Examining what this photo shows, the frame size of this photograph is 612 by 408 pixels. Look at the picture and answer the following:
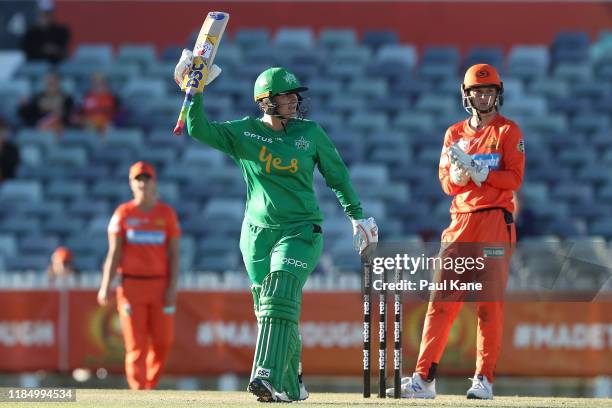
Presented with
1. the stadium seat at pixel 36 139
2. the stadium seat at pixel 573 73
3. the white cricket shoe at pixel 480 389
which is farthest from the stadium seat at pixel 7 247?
the white cricket shoe at pixel 480 389

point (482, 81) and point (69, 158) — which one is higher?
point (69, 158)

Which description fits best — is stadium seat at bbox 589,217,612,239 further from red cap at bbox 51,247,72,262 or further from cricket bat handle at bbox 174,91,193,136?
cricket bat handle at bbox 174,91,193,136

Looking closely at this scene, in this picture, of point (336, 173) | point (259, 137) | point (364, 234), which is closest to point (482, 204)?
point (364, 234)

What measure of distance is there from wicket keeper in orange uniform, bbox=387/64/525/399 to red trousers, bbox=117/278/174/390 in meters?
3.22

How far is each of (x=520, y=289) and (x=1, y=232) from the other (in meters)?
7.51

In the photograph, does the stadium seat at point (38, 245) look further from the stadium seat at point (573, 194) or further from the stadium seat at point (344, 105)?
the stadium seat at point (573, 194)

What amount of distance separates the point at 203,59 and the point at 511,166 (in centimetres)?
207

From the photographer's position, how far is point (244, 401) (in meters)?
8.81

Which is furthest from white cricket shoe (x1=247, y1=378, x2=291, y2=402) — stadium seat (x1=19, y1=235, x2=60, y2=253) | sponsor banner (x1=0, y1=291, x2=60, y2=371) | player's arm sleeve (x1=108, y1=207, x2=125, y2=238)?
stadium seat (x1=19, y1=235, x2=60, y2=253)

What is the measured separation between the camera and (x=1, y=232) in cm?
1877

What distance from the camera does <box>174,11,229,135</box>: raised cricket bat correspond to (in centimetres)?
853

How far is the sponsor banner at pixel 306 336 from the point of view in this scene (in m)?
14.0

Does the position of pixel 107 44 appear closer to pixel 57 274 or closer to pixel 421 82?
pixel 421 82

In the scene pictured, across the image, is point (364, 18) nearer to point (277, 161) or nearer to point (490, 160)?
point (490, 160)
